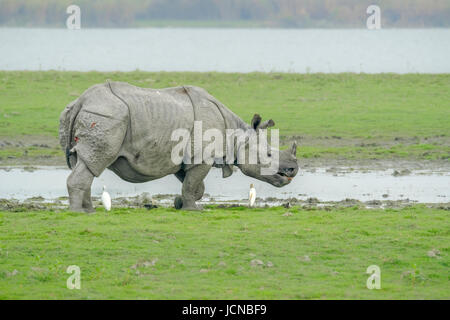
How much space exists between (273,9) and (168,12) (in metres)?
17.1

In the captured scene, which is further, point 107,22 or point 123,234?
point 107,22

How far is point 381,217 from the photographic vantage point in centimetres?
1245

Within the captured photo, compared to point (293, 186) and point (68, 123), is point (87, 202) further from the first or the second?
point (293, 186)

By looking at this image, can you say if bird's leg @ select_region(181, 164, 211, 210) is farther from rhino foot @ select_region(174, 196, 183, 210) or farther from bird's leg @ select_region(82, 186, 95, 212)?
bird's leg @ select_region(82, 186, 95, 212)

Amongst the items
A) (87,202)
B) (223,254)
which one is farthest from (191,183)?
(223,254)

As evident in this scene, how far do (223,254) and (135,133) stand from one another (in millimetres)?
2847

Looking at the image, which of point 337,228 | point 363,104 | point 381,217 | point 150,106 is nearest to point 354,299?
point 337,228

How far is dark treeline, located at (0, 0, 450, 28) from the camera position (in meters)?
80.6

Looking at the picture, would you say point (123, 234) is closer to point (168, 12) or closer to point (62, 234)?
point (62, 234)

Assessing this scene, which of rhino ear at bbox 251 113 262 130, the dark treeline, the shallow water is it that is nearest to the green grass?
rhino ear at bbox 251 113 262 130

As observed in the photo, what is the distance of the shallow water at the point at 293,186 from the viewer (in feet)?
50.0

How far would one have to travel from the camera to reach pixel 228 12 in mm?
112562

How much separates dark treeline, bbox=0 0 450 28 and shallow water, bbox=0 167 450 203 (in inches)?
2355

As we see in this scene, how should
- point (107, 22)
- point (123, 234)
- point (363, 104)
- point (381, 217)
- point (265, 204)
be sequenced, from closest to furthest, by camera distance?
1. point (123, 234)
2. point (381, 217)
3. point (265, 204)
4. point (363, 104)
5. point (107, 22)
